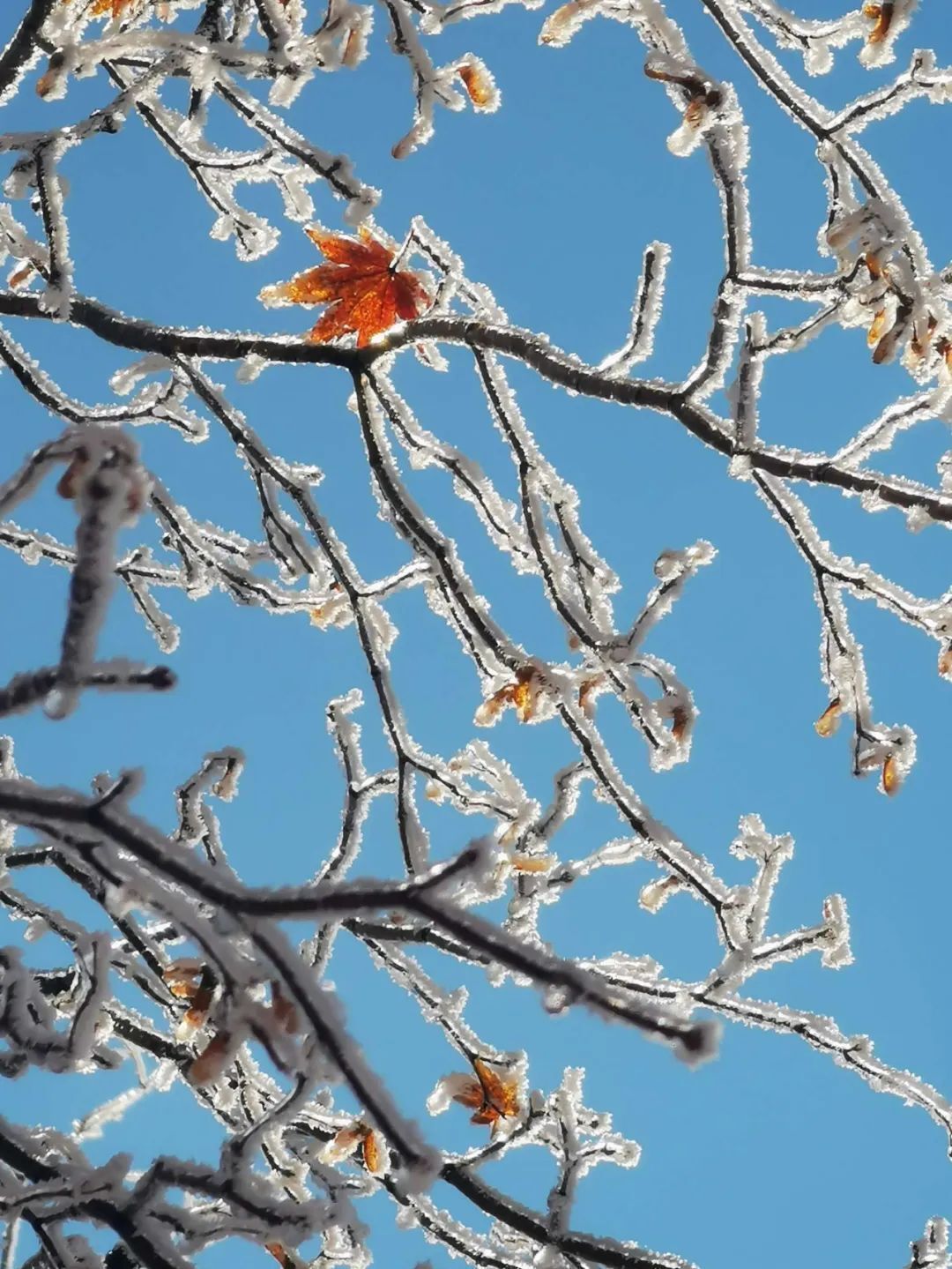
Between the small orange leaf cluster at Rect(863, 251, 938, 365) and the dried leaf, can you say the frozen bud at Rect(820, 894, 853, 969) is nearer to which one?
the dried leaf

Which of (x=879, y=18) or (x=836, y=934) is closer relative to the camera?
(x=879, y=18)

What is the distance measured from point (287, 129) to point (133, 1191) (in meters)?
2.20

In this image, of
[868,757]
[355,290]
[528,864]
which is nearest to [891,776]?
[868,757]

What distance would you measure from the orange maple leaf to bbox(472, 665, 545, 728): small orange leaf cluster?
2.70 feet

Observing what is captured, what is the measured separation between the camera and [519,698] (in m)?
2.41

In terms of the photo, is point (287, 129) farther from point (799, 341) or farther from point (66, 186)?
point (799, 341)

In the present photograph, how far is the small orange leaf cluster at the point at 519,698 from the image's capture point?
237 centimetres

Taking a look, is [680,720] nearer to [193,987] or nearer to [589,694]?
[589,694]

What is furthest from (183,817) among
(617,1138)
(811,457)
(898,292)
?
(898,292)

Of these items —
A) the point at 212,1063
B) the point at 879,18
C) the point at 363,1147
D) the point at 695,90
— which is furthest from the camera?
the point at 363,1147

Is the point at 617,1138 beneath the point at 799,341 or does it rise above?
beneath

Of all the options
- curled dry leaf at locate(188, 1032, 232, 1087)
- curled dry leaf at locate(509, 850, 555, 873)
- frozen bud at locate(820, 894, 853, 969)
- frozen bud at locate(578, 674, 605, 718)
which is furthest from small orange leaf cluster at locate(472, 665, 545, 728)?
curled dry leaf at locate(188, 1032, 232, 1087)

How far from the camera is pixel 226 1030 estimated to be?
0.99m

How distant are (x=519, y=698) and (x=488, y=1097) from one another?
0.94m
